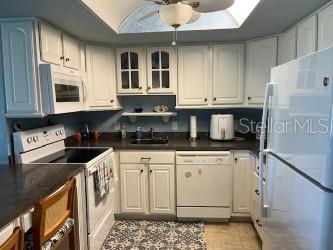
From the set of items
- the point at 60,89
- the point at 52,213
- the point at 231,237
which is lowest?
the point at 231,237

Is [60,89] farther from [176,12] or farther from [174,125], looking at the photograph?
[174,125]

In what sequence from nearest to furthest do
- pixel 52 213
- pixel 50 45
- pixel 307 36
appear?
pixel 52 213 < pixel 307 36 < pixel 50 45

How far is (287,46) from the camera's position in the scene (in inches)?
101

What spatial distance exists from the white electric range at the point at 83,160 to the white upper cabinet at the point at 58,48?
67 cm

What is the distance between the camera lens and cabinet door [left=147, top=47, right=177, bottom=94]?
126 inches

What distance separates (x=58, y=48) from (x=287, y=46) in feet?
7.29

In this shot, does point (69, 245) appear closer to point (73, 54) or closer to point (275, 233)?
point (275, 233)

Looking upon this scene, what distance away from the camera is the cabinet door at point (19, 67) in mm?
2113

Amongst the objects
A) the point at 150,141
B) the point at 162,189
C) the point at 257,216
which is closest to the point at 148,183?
the point at 162,189

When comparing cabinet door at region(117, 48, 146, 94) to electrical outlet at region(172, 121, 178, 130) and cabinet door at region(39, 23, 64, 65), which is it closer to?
electrical outlet at region(172, 121, 178, 130)

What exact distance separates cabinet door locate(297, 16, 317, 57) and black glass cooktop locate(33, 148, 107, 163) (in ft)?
6.98

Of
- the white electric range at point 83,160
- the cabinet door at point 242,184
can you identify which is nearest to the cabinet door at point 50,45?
the white electric range at point 83,160

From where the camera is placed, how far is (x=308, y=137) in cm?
119

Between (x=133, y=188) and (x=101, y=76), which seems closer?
(x=133, y=188)
